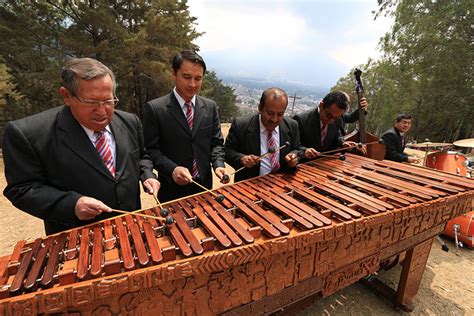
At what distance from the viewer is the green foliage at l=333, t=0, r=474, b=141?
43.3 ft

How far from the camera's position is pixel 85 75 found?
165 centimetres

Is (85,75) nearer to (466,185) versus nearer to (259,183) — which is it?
(259,183)

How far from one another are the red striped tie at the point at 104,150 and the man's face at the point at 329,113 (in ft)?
8.77

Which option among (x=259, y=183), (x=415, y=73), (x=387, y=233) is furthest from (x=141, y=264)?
(x=415, y=73)

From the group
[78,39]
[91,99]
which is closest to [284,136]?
[91,99]

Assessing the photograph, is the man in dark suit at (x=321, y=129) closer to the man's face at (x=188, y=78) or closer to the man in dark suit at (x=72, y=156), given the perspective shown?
the man's face at (x=188, y=78)

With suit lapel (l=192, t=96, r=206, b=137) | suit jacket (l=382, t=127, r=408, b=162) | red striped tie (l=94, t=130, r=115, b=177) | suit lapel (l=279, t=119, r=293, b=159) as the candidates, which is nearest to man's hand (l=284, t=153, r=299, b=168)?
suit lapel (l=279, t=119, r=293, b=159)

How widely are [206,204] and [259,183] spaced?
695 mm

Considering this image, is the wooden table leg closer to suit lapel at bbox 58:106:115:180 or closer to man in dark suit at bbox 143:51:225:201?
man in dark suit at bbox 143:51:225:201

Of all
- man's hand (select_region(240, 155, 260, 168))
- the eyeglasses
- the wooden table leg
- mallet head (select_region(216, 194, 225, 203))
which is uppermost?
the eyeglasses

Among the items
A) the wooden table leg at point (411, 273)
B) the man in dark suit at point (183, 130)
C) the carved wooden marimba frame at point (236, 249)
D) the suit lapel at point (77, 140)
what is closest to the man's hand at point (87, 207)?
the carved wooden marimba frame at point (236, 249)

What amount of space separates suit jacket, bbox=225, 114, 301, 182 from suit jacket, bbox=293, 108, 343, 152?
477 mm

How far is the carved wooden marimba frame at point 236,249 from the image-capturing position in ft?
4.36

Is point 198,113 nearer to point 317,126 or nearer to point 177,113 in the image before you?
point 177,113
